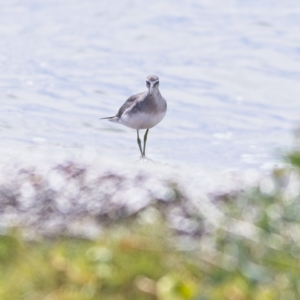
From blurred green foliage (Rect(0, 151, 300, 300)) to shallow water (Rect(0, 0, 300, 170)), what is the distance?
6.18 metres

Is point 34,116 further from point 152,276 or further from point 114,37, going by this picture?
point 152,276

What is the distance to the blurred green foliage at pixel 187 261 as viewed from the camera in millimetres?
2961

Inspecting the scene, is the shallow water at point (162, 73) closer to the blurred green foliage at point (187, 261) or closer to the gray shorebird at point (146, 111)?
the gray shorebird at point (146, 111)

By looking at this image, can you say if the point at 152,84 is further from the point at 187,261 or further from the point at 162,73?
the point at 187,261

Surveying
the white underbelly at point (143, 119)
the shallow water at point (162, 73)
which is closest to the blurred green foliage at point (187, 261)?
the white underbelly at point (143, 119)

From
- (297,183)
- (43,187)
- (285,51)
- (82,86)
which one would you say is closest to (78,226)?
(43,187)

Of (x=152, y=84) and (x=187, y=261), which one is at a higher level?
(x=187, y=261)

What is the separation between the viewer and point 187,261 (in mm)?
3203

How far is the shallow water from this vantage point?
11.4 meters

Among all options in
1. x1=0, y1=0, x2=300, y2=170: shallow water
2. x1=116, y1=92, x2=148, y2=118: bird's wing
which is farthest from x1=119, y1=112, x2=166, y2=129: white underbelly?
x1=0, y1=0, x2=300, y2=170: shallow water

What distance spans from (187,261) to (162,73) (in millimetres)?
12041

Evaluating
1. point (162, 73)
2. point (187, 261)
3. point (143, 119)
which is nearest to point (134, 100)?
point (143, 119)

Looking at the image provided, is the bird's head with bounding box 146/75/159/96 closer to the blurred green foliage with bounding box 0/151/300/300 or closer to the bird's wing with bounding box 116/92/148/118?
the bird's wing with bounding box 116/92/148/118

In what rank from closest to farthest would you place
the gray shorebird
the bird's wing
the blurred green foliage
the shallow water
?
the blurred green foliage
the gray shorebird
the bird's wing
the shallow water
